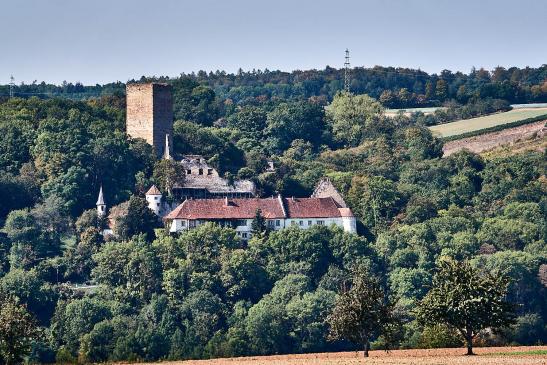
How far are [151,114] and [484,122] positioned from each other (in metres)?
42.5

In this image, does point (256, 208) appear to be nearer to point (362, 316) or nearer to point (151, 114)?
point (151, 114)

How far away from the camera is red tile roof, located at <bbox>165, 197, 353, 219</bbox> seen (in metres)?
Answer: 124

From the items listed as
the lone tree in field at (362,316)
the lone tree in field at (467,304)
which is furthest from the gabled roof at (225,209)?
the lone tree in field at (467,304)

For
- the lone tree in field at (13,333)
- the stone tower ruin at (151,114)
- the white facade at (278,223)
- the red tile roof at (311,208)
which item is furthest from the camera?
the stone tower ruin at (151,114)

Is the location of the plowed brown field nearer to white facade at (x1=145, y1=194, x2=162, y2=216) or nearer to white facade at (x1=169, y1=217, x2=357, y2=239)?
white facade at (x1=169, y1=217, x2=357, y2=239)

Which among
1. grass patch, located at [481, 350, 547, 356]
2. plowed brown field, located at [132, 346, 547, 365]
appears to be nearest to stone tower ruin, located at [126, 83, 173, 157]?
plowed brown field, located at [132, 346, 547, 365]

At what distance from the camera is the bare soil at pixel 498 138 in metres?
156

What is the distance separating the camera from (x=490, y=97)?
17862cm

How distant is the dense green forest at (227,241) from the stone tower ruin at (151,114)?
1.80 meters

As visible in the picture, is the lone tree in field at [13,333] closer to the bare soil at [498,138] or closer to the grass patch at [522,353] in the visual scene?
the grass patch at [522,353]

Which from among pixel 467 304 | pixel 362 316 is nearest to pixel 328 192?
pixel 362 316

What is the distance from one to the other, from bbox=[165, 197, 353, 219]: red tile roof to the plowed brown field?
36.3 metres

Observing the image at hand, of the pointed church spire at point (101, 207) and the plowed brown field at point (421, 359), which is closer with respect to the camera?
the plowed brown field at point (421, 359)

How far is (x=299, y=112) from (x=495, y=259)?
3120 cm
